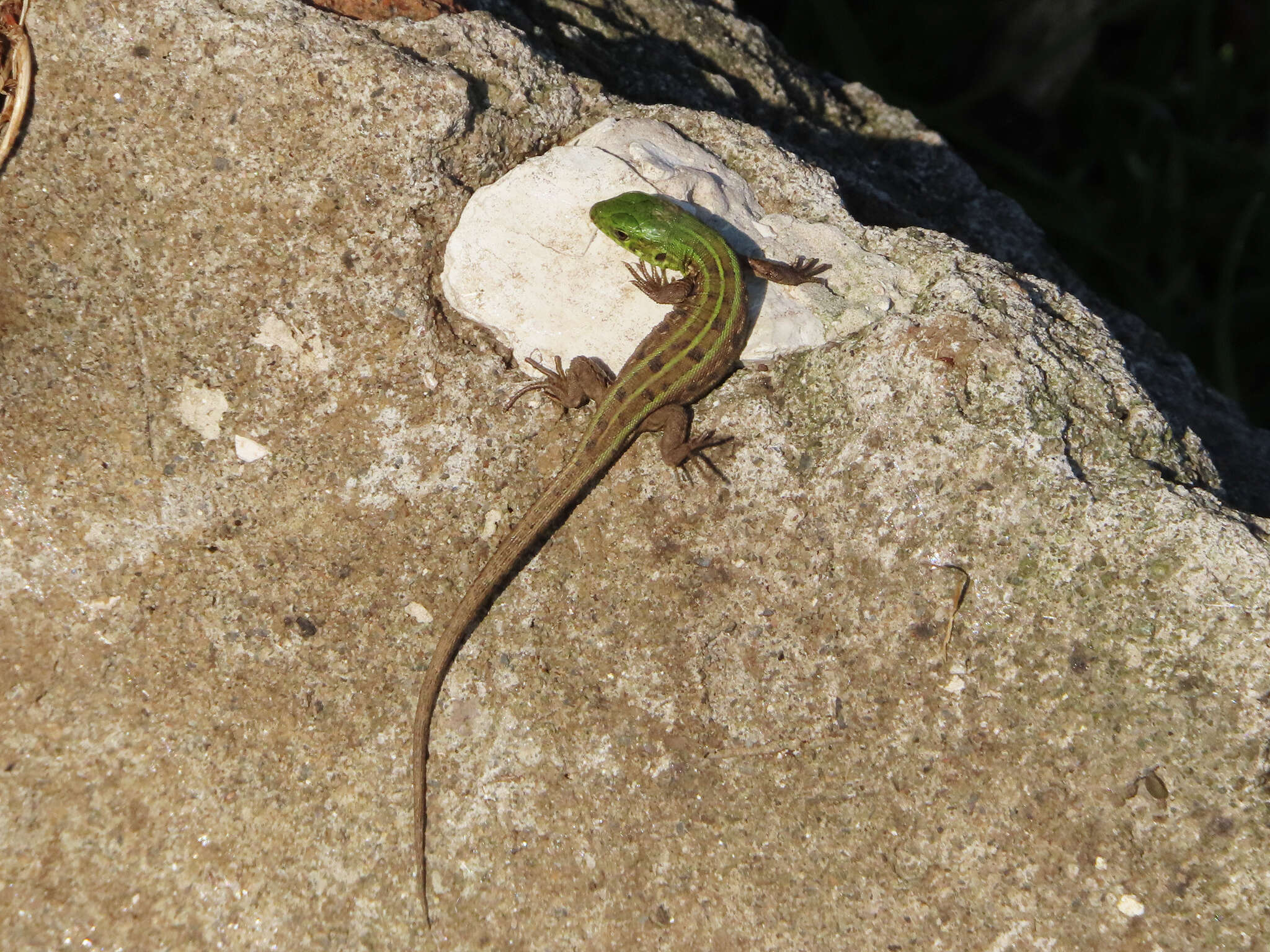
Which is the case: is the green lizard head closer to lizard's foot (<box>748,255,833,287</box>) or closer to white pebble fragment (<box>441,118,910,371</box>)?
white pebble fragment (<box>441,118,910,371</box>)

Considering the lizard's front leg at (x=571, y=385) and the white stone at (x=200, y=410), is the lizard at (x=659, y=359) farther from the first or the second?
the white stone at (x=200, y=410)

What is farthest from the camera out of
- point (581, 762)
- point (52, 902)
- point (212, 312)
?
point (212, 312)

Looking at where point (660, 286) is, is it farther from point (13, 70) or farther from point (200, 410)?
point (13, 70)

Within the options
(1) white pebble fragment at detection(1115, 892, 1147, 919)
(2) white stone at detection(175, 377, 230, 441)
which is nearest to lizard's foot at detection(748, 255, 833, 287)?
(2) white stone at detection(175, 377, 230, 441)

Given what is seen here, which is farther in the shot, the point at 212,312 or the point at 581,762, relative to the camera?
the point at 212,312

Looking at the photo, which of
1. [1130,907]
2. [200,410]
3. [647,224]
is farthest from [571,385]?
[1130,907]

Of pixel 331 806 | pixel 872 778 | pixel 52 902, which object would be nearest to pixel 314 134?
pixel 331 806

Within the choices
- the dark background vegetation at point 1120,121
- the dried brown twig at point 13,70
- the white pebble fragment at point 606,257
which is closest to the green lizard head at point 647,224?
the white pebble fragment at point 606,257

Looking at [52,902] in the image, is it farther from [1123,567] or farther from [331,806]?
[1123,567]
